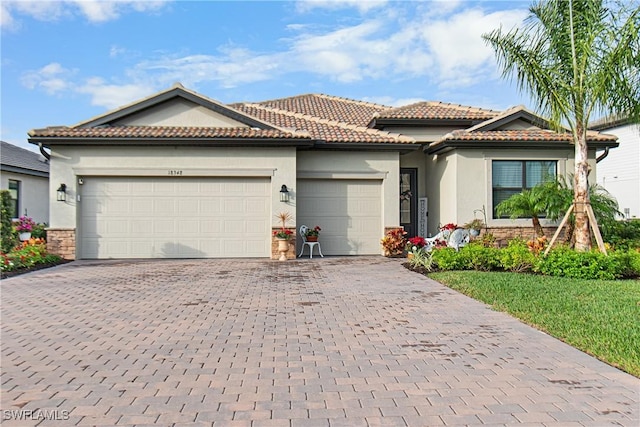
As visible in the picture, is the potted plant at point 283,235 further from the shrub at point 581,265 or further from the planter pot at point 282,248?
the shrub at point 581,265

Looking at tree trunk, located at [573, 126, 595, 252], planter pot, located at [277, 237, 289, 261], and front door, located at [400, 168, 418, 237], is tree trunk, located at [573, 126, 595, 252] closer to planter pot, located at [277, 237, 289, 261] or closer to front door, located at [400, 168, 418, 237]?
front door, located at [400, 168, 418, 237]

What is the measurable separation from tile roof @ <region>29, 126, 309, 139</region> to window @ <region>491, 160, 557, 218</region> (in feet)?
21.3

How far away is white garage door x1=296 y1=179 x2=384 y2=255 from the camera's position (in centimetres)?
1530

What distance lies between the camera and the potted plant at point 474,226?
14.3 m

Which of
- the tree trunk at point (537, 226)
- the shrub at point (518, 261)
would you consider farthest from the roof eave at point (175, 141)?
the tree trunk at point (537, 226)

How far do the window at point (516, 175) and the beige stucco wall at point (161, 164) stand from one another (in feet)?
21.8

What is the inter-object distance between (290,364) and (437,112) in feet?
47.2

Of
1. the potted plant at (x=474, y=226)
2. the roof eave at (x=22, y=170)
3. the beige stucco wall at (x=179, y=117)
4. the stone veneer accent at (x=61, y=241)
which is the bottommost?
the stone veneer accent at (x=61, y=241)

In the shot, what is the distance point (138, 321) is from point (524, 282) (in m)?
7.33

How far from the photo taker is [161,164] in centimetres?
1429

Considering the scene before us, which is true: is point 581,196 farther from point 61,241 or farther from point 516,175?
point 61,241

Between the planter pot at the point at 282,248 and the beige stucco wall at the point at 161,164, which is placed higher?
the beige stucco wall at the point at 161,164

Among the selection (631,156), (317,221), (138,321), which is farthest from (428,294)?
(631,156)

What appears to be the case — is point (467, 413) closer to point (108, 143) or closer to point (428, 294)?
point (428, 294)
